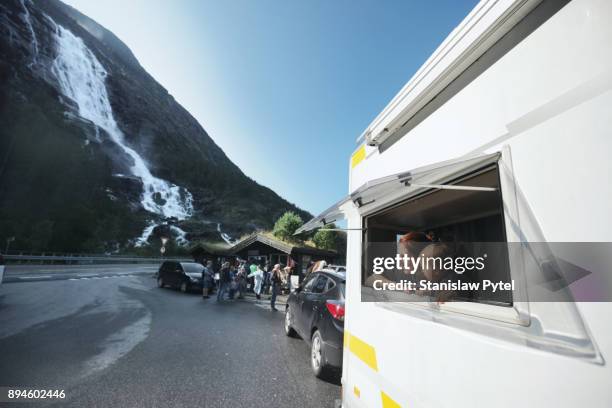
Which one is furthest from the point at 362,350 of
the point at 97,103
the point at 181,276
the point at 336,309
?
the point at 97,103

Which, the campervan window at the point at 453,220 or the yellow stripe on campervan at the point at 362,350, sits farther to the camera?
the yellow stripe on campervan at the point at 362,350

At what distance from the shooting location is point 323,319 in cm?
439

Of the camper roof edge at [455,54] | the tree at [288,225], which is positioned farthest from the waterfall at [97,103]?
the camper roof edge at [455,54]

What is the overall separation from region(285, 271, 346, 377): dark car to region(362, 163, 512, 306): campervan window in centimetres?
142

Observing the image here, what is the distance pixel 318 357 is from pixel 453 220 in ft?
10.3

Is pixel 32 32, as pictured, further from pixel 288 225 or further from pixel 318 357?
pixel 318 357

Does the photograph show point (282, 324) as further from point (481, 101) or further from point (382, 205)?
point (481, 101)

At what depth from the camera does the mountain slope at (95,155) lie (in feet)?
134

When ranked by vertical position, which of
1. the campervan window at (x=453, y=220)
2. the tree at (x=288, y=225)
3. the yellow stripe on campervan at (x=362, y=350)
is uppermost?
the tree at (x=288, y=225)

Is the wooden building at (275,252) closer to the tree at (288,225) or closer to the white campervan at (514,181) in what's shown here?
the tree at (288,225)

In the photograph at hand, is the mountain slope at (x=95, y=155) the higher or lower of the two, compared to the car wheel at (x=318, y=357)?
higher

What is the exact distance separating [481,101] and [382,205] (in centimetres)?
116

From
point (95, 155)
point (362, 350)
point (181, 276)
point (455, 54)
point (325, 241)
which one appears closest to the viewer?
point (455, 54)

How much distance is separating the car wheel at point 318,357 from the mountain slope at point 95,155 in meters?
37.8
